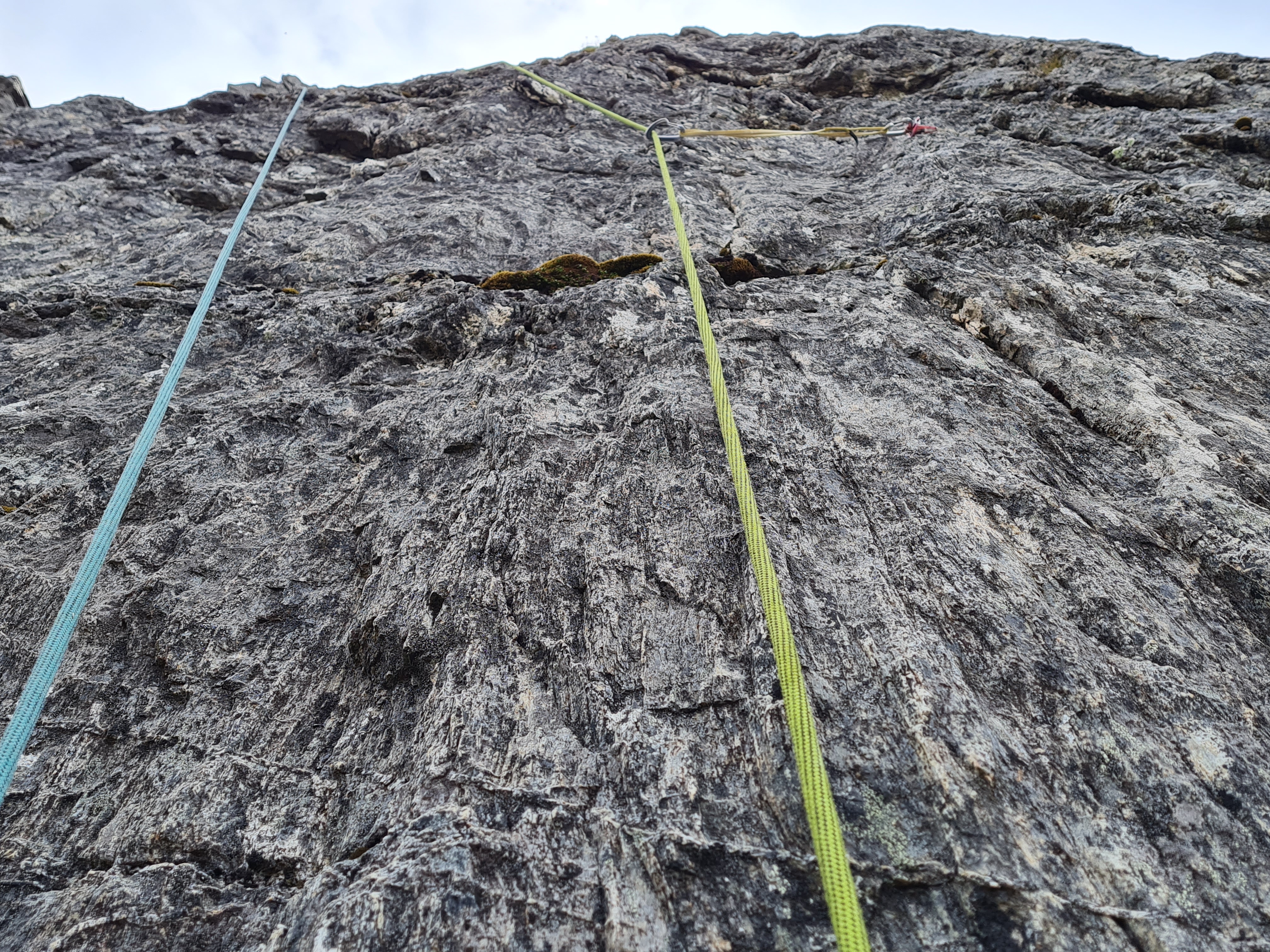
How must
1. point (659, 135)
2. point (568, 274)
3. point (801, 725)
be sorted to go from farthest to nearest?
point (659, 135), point (568, 274), point (801, 725)

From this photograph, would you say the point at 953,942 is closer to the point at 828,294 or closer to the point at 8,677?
the point at 8,677

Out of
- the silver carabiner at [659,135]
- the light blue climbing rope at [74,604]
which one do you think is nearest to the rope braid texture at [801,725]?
the light blue climbing rope at [74,604]

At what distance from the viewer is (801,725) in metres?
2.95

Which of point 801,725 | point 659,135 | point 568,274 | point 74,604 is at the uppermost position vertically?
point 659,135

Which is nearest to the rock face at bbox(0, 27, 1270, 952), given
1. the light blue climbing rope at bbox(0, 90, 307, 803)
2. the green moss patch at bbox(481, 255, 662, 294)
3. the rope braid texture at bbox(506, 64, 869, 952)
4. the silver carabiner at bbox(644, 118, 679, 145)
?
the rope braid texture at bbox(506, 64, 869, 952)

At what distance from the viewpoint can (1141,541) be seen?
418 cm

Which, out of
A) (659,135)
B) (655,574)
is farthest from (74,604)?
(659,135)

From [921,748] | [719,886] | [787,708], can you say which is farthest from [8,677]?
[921,748]

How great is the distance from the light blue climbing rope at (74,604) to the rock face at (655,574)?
56 centimetres

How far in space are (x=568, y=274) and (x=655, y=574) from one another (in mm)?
4600

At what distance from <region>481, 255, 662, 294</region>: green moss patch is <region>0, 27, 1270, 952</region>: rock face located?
0.44 m

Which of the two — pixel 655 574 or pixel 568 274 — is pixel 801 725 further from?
pixel 568 274

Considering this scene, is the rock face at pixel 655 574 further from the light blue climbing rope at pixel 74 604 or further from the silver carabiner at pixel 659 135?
the silver carabiner at pixel 659 135

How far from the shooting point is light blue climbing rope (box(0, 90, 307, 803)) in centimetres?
301
